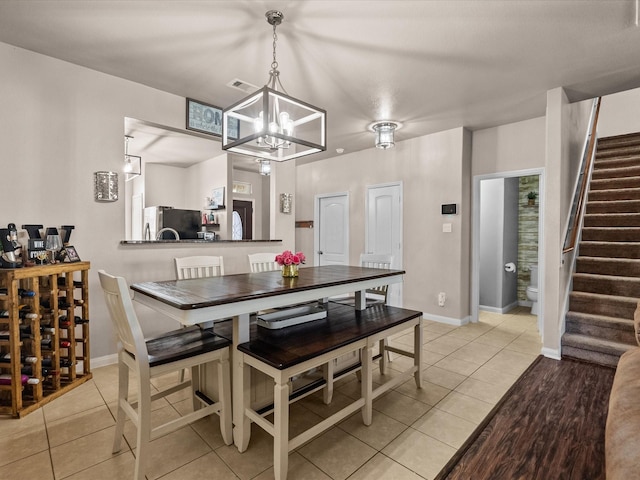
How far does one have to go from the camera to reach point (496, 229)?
5172mm

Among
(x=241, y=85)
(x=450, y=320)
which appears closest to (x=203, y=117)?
(x=241, y=85)

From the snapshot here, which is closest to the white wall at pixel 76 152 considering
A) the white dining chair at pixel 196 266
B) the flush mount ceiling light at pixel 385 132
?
the white dining chair at pixel 196 266

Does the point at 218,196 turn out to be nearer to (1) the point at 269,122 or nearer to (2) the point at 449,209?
(2) the point at 449,209

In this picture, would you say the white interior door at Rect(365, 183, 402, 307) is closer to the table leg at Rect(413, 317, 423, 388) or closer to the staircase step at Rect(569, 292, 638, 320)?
the staircase step at Rect(569, 292, 638, 320)

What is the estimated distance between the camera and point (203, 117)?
3.53 metres

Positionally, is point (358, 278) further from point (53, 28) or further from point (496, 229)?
point (496, 229)

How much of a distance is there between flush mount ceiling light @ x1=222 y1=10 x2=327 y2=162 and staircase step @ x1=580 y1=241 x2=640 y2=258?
352cm

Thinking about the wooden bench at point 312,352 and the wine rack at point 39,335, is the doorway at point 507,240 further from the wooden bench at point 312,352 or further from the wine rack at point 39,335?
the wine rack at point 39,335

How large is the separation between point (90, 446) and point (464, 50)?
3.60 metres

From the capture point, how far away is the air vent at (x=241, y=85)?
3039mm

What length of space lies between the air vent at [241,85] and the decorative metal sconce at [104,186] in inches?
53.3

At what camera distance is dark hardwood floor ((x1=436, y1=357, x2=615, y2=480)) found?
5.55 ft

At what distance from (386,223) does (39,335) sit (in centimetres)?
424

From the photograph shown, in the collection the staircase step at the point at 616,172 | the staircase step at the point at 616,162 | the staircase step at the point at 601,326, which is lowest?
the staircase step at the point at 601,326
